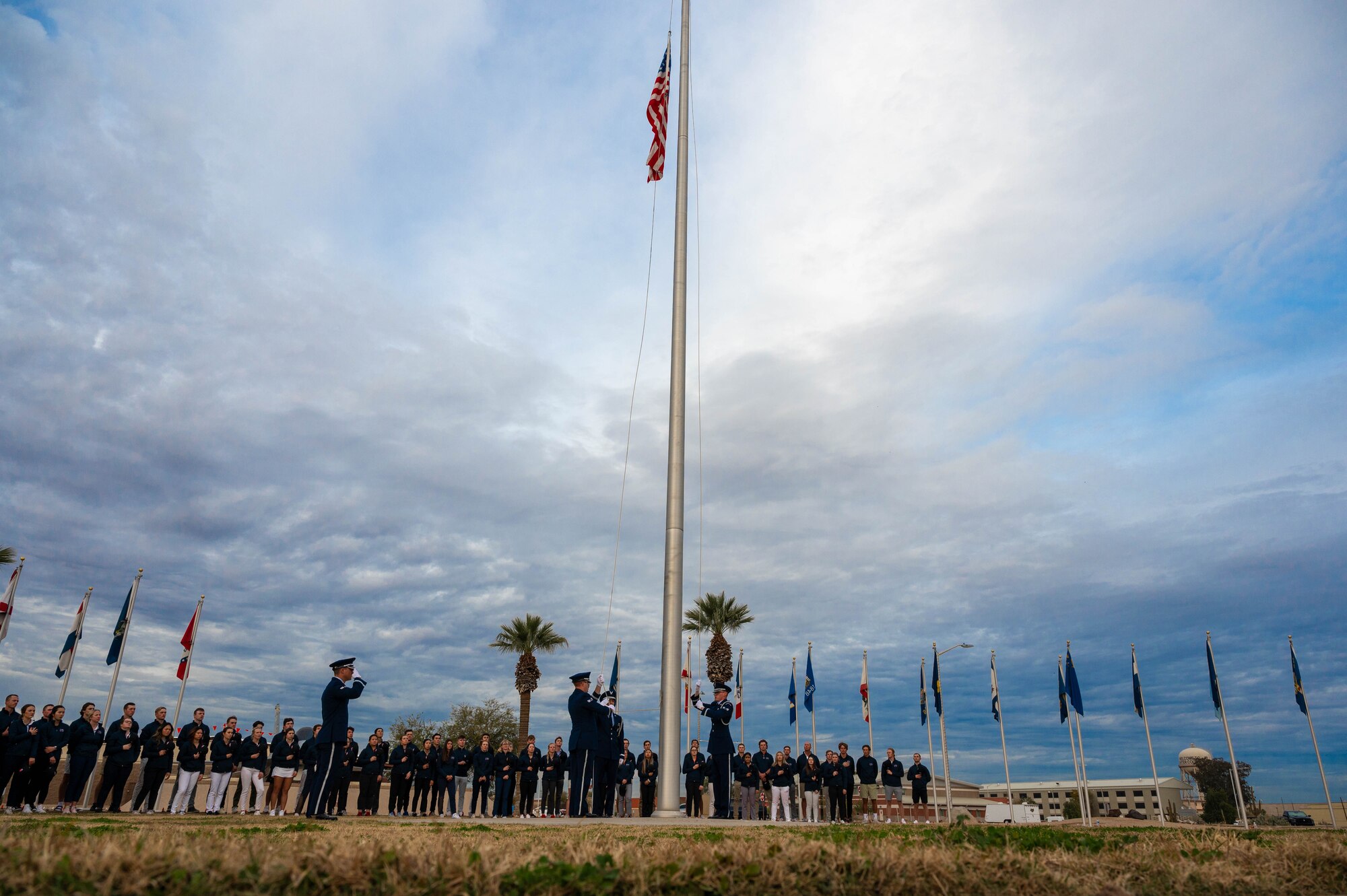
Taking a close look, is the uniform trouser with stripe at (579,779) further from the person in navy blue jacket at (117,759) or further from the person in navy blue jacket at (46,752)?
the person in navy blue jacket at (46,752)

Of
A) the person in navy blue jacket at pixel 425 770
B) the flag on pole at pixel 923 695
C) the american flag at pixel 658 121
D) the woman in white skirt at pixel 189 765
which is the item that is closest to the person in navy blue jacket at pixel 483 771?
the person in navy blue jacket at pixel 425 770

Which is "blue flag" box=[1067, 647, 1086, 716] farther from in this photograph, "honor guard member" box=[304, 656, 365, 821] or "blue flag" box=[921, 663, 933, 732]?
"honor guard member" box=[304, 656, 365, 821]

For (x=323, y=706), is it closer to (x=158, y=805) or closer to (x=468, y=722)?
(x=158, y=805)

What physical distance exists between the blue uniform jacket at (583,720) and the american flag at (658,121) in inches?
462

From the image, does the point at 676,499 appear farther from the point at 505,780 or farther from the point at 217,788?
the point at 217,788

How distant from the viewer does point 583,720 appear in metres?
15.8

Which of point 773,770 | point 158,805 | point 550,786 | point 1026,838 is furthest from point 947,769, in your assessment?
point 1026,838

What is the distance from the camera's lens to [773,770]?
2300 cm

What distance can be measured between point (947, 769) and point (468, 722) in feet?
94.6

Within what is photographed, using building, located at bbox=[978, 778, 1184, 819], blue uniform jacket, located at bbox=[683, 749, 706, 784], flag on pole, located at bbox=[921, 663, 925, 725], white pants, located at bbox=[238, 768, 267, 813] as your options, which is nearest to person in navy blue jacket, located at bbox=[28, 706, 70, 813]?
white pants, located at bbox=[238, 768, 267, 813]

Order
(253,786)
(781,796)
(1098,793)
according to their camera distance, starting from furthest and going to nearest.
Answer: (1098,793), (781,796), (253,786)

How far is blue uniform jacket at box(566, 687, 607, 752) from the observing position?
1552cm

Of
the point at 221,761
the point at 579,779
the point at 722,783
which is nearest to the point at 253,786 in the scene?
the point at 221,761

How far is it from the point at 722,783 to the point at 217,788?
10652 millimetres
